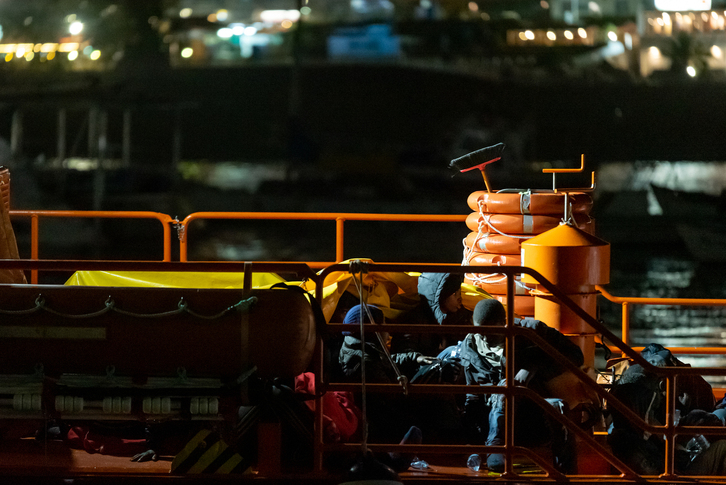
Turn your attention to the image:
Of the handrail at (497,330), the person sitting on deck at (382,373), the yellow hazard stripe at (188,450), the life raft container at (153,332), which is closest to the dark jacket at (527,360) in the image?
the person sitting on deck at (382,373)

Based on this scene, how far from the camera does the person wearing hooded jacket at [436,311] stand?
208 inches

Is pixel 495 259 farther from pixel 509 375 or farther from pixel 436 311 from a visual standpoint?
pixel 509 375

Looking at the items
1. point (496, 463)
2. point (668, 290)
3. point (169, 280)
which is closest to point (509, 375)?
point (496, 463)

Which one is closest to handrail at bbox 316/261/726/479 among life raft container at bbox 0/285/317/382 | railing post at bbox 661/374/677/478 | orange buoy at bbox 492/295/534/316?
railing post at bbox 661/374/677/478

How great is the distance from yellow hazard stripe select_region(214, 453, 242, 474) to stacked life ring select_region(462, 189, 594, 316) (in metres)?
2.68

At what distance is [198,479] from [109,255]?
34.1 meters

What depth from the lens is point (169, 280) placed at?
603 cm

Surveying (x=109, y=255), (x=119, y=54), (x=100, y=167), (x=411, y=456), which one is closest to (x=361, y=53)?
(x=119, y=54)

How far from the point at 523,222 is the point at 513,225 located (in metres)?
0.08

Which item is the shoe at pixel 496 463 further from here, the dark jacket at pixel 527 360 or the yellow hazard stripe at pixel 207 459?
the yellow hazard stripe at pixel 207 459

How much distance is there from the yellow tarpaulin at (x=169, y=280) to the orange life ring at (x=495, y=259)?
1.54 m

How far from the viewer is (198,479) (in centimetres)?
420

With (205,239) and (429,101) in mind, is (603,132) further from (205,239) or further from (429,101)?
(205,239)

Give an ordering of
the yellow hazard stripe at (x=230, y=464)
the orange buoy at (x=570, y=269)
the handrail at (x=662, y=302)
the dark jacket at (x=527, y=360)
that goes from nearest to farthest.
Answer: the yellow hazard stripe at (x=230, y=464)
the dark jacket at (x=527, y=360)
the orange buoy at (x=570, y=269)
the handrail at (x=662, y=302)
